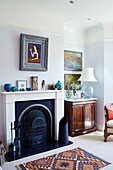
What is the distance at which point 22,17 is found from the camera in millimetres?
3219

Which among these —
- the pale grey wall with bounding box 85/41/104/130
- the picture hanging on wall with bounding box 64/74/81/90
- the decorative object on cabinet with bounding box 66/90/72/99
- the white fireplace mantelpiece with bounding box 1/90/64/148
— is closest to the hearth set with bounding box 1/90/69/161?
the white fireplace mantelpiece with bounding box 1/90/64/148

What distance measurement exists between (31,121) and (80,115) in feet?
4.53

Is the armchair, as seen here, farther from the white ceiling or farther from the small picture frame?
the white ceiling

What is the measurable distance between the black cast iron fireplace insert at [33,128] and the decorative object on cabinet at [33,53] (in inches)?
29.0

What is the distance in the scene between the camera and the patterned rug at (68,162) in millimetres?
2576

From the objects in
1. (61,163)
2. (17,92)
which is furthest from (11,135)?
(61,163)

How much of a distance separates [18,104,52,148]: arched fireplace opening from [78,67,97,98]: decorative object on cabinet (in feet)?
4.54

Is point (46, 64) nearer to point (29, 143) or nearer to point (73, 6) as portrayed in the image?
point (73, 6)

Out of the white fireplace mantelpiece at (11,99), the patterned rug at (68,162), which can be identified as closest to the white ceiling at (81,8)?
the white fireplace mantelpiece at (11,99)

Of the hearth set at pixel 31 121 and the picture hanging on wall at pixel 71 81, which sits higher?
the picture hanging on wall at pixel 71 81

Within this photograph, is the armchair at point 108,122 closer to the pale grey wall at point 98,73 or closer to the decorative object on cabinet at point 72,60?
the pale grey wall at point 98,73

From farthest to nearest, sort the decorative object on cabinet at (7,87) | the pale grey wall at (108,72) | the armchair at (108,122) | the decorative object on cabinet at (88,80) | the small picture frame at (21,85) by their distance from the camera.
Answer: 1. the pale grey wall at (108,72)
2. the decorative object on cabinet at (88,80)
3. the armchair at (108,122)
4. the small picture frame at (21,85)
5. the decorative object on cabinet at (7,87)

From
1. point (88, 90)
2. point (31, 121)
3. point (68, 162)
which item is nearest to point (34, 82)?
point (31, 121)

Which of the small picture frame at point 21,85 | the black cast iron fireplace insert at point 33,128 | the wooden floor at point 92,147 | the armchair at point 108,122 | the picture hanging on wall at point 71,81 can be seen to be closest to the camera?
the wooden floor at point 92,147
